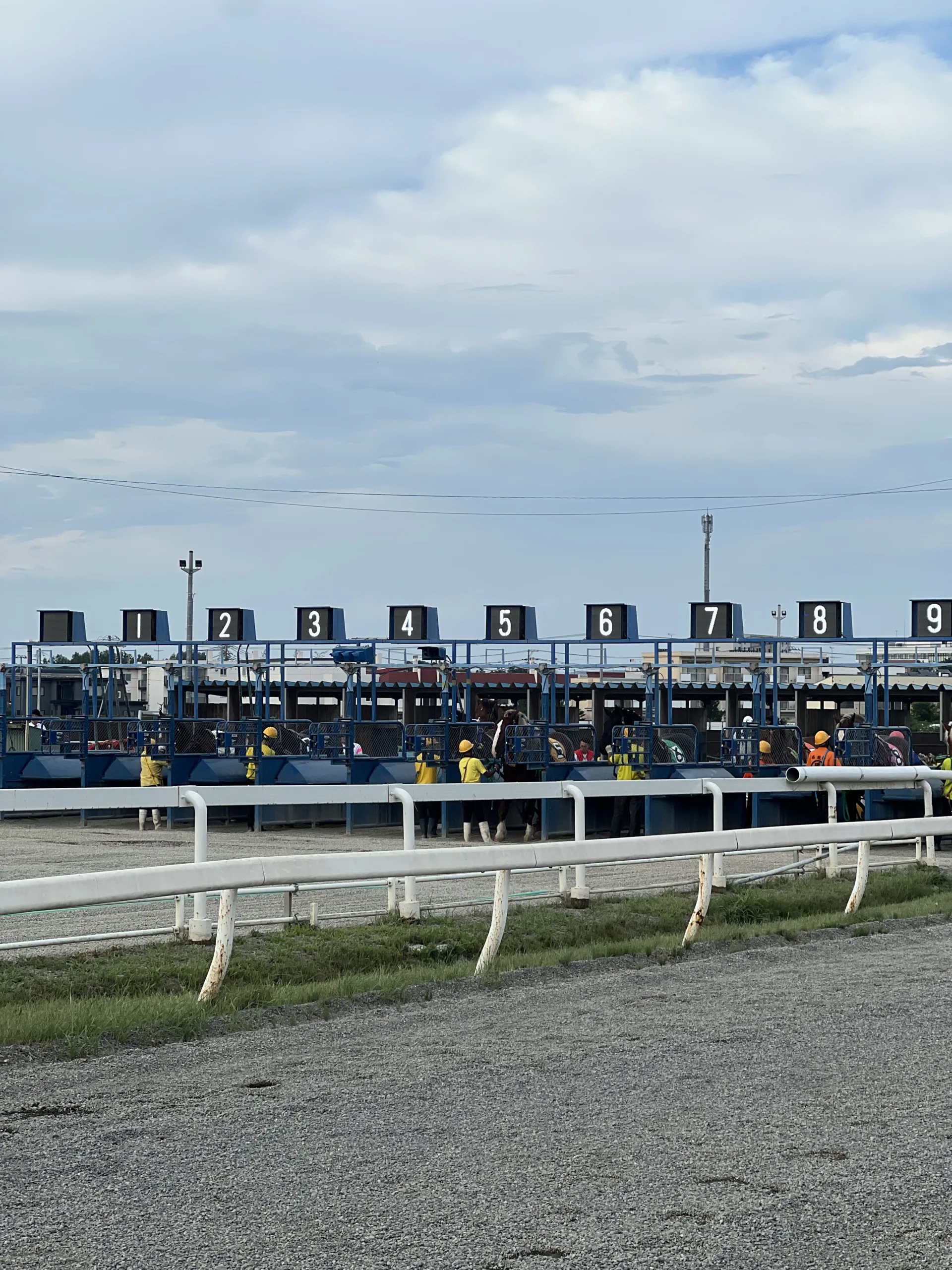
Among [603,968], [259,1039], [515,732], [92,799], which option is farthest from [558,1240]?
[515,732]

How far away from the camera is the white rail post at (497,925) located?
29.5 ft

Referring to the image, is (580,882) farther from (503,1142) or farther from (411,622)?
(411,622)

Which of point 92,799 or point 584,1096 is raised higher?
point 92,799

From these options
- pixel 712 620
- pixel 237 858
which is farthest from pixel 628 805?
pixel 712 620

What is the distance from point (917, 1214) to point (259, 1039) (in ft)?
11.2

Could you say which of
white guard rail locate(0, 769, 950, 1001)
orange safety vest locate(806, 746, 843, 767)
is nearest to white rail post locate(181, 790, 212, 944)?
white guard rail locate(0, 769, 950, 1001)

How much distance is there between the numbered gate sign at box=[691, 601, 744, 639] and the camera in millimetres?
33781

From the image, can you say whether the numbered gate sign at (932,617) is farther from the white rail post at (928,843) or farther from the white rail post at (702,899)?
Answer: the white rail post at (702,899)

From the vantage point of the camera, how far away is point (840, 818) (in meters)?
23.4

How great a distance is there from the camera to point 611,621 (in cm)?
3488

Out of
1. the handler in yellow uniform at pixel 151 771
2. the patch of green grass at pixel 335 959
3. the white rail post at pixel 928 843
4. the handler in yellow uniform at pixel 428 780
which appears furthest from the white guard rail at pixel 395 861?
the handler in yellow uniform at pixel 151 771

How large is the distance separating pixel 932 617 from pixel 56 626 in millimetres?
19278

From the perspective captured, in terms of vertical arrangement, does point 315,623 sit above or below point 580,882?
above

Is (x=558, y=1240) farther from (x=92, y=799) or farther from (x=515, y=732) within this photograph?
(x=515, y=732)
